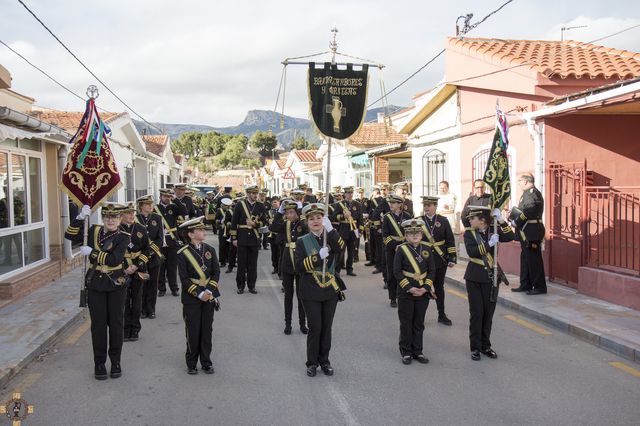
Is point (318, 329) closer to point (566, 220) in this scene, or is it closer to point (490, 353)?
point (490, 353)

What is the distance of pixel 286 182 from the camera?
49.8 m

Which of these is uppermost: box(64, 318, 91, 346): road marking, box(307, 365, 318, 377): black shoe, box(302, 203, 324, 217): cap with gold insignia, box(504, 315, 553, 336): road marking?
box(302, 203, 324, 217): cap with gold insignia

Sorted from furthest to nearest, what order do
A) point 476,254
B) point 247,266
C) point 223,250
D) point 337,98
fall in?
point 223,250, point 247,266, point 337,98, point 476,254

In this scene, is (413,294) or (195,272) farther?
(413,294)

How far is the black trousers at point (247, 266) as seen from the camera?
10375 mm

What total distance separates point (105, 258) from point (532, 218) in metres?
6.95

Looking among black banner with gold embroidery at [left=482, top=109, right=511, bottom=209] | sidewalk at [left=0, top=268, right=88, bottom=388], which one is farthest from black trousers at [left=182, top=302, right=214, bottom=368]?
black banner with gold embroidery at [left=482, top=109, right=511, bottom=209]

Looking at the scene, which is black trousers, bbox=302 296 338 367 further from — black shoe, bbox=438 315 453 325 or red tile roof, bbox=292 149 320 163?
red tile roof, bbox=292 149 320 163

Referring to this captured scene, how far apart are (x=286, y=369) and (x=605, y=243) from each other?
615 cm

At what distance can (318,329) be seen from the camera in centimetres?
575

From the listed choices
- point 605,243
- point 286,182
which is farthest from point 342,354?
point 286,182

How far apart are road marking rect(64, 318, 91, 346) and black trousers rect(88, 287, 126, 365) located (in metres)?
1.57

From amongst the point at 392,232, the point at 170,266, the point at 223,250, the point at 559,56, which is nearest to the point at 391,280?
the point at 392,232

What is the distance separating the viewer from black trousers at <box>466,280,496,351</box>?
20.7ft
